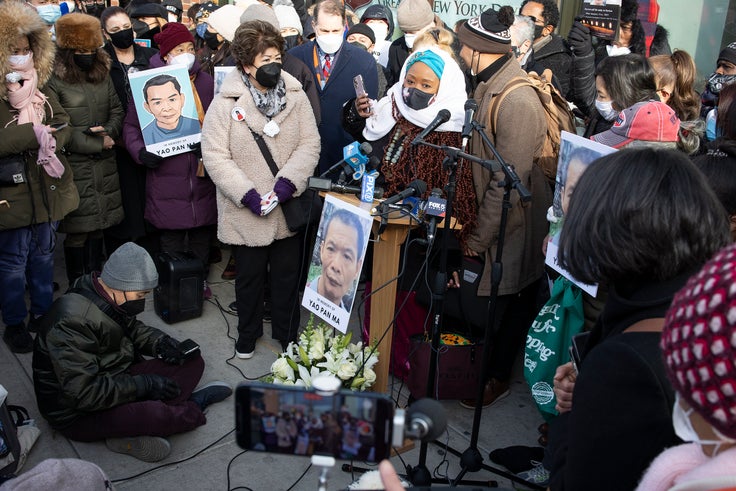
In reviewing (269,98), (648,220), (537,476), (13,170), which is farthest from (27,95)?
(648,220)

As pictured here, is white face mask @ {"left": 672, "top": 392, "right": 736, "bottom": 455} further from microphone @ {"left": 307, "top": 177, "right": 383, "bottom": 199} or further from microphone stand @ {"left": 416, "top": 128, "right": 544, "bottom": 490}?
microphone @ {"left": 307, "top": 177, "right": 383, "bottom": 199}

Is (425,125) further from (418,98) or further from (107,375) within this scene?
(107,375)

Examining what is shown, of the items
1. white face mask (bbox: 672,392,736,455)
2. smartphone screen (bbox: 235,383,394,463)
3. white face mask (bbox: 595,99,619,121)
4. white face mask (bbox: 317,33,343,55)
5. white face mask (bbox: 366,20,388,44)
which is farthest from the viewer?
white face mask (bbox: 366,20,388,44)

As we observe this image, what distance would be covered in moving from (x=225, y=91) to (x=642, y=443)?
11.4 ft

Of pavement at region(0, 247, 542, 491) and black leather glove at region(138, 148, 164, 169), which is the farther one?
black leather glove at region(138, 148, 164, 169)

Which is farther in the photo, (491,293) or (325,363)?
(325,363)

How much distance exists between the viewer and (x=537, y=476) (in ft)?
11.6

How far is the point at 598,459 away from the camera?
1.57m

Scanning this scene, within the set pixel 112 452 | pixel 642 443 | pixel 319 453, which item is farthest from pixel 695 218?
pixel 112 452

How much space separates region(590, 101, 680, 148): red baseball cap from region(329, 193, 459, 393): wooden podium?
997 mm

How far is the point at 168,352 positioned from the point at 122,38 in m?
2.97

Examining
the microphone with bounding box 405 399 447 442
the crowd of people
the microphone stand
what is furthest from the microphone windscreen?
Result: the microphone stand

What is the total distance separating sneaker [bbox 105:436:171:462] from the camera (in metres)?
3.60

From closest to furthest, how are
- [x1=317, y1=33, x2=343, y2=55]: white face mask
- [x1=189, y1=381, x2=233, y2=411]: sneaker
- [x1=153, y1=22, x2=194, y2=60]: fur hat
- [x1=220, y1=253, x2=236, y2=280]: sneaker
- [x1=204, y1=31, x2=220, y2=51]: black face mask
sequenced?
[x1=189, y1=381, x2=233, y2=411]: sneaker, [x1=153, y1=22, x2=194, y2=60]: fur hat, [x1=317, y1=33, x2=343, y2=55]: white face mask, [x1=220, y1=253, x2=236, y2=280]: sneaker, [x1=204, y1=31, x2=220, y2=51]: black face mask
